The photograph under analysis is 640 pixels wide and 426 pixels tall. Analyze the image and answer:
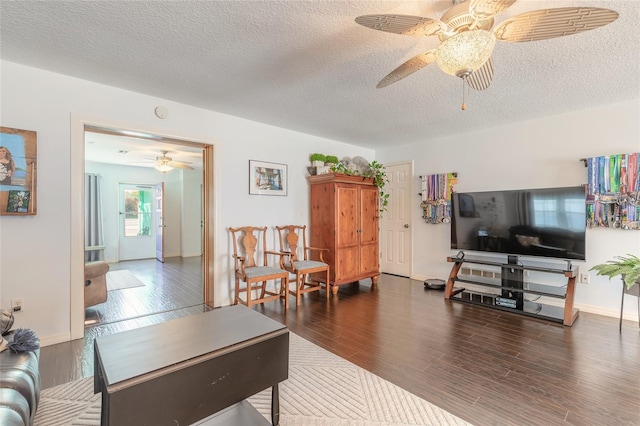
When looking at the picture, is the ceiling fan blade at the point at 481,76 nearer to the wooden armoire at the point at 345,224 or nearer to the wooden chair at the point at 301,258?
the wooden armoire at the point at 345,224

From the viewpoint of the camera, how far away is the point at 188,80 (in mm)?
2752

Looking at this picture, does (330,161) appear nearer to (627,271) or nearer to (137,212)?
(627,271)

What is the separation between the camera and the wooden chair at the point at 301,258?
387cm

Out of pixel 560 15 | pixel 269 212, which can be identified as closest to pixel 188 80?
pixel 269 212

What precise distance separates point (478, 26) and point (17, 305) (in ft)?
13.2

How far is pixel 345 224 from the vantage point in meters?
4.34

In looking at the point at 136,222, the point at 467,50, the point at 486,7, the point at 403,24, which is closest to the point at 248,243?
the point at 403,24

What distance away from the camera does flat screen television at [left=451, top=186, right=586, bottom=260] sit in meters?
3.22

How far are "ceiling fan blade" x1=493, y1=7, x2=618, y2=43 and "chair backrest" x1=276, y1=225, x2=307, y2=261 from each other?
3346 mm

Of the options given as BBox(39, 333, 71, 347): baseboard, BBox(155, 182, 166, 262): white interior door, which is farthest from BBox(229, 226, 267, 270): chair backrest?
BBox(155, 182, 166, 262): white interior door

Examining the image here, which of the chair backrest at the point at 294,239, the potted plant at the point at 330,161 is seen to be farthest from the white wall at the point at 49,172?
the potted plant at the point at 330,161

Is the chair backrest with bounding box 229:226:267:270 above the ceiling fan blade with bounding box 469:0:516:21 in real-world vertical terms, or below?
below

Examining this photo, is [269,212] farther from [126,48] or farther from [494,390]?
[494,390]

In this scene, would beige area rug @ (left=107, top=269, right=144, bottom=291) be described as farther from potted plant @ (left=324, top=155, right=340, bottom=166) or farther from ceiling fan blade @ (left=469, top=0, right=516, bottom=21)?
ceiling fan blade @ (left=469, top=0, right=516, bottom=21)
